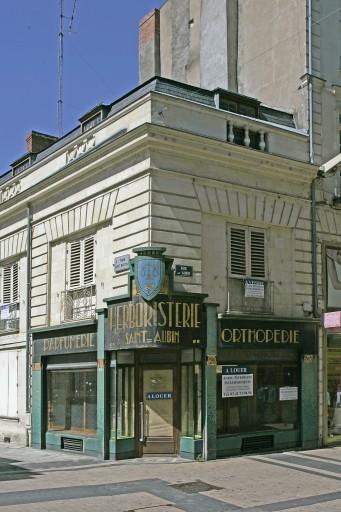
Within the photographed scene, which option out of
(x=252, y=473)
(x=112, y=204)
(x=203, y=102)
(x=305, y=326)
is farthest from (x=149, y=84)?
(x=252, y=473)

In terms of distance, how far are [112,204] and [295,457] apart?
23.4ft

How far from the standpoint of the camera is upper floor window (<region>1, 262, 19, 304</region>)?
20734 millimetres

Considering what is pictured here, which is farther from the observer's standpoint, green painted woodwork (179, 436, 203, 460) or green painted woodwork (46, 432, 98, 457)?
green painted woodwork (46, 432, 98, 457)

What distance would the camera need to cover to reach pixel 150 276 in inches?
570

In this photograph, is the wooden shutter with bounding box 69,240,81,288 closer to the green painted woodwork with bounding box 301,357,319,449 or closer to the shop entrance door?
the shop entrance door

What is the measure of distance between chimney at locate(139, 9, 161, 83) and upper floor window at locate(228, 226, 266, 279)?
1037cm

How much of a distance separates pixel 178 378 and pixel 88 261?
3.94 m

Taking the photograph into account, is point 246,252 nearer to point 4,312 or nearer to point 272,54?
point 272,54

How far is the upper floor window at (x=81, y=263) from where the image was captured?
17.2 meters

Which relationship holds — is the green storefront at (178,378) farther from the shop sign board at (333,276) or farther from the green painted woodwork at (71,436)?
the shop sign board at (333,276)

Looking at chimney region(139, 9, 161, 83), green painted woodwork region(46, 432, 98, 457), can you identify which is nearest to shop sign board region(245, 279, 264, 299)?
green painted woodwork region(46, 432, 98, 457)

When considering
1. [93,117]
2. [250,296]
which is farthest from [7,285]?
[250,296]

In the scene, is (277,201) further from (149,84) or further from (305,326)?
(149,84)

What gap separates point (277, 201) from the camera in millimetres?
17109
